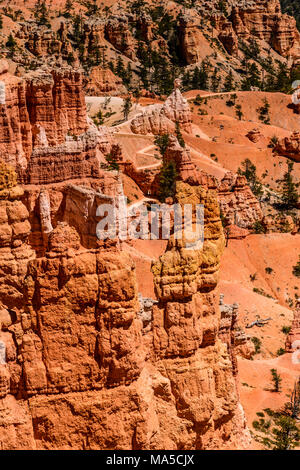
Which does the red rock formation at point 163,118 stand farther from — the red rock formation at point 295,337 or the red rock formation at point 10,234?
the red rock formation at point 10,234

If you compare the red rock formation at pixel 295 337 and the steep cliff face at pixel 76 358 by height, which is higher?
the steep cliff face at pixel 76 358

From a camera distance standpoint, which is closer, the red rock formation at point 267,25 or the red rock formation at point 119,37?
the red rock formation at point 119,37

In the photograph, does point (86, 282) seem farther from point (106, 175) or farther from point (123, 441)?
point (106, 175)

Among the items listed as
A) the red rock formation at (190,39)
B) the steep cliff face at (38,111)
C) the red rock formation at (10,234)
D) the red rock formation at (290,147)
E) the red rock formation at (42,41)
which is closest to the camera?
the red rock formation at (10,234)

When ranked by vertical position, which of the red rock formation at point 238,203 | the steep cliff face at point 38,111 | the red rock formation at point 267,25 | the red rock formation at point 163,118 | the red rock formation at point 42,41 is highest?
the red rock formation at point 267,25

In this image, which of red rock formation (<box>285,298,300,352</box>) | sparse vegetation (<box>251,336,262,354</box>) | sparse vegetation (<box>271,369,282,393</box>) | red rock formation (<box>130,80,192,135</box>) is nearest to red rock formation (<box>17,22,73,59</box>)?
red rock formation (<box>130,80,192,135</box>)

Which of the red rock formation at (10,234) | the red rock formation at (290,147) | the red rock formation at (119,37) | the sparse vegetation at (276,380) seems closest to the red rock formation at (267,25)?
the red rock formation at (119,37)

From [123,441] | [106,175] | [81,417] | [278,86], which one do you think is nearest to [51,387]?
[81,417]

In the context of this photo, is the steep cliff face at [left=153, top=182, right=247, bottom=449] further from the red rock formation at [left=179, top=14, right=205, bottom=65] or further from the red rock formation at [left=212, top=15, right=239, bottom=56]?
the red rock formation at [left=212, top=15, right=239, bottom=56]

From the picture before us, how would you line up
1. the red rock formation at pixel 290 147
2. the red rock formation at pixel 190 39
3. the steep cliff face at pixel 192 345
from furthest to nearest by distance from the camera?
the red rock formation at pixel 190 39 → the red rock formation at pixel 290 147 → the steep cliff face at pixel 192 345

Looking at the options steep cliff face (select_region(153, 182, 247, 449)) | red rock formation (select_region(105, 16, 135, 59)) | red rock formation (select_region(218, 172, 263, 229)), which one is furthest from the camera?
red rock formation (select_region(105, 16, 135, 59))

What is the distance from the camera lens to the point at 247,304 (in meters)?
45.2

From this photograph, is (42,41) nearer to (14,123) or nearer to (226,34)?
(226,34)
